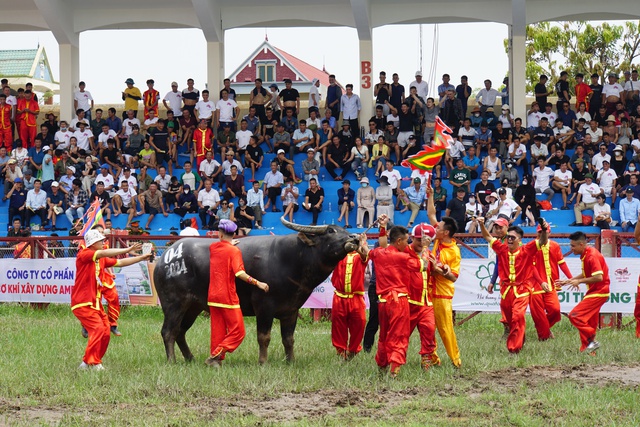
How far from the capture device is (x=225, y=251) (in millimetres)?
12172

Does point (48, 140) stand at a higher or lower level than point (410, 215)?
higher

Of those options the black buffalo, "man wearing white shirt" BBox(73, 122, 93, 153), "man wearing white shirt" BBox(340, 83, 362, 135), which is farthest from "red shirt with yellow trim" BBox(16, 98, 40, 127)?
the black buffalo

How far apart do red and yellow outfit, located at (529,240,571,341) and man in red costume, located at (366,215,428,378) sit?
12.1 feet

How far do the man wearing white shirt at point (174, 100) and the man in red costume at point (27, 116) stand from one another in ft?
13.7

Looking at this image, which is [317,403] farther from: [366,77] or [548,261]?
[366,77]

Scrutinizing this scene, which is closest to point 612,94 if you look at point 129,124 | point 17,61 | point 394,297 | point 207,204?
point 207,204

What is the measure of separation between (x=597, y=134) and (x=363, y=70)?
7.38m

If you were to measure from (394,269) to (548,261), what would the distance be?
15.4 ft

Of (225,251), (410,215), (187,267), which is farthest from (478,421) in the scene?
(410,215)

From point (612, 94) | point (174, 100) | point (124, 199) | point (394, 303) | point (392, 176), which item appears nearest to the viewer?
point (394, 303)

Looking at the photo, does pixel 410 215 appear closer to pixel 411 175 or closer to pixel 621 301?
→ pixel 411 175

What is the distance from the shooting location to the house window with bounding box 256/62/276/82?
239ft

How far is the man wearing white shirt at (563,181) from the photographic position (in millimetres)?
24625

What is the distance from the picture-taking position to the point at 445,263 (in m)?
12.3
